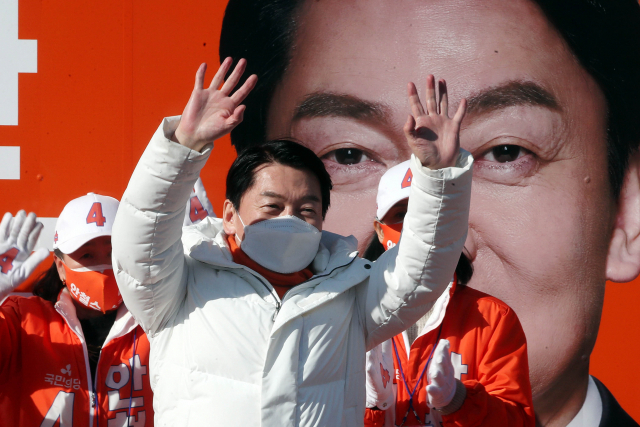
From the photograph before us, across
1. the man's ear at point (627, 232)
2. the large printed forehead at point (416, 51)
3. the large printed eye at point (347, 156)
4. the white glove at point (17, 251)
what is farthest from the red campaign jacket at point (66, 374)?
the man's ear at point (627, 232)

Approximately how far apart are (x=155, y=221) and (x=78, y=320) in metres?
1.01

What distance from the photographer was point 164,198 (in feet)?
4.25

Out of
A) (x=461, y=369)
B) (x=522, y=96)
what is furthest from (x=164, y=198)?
(x=522, y=96)

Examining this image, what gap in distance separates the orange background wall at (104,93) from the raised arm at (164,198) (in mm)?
1519

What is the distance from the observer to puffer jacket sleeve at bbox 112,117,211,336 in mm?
1290

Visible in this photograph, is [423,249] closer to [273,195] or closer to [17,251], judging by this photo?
[273,195]

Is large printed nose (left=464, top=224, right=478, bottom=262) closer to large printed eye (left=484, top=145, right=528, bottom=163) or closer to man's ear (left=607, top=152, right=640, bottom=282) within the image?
large printed eye (left=484, top=145, right=528, bottom=163)

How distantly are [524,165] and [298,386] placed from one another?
67.6 inches

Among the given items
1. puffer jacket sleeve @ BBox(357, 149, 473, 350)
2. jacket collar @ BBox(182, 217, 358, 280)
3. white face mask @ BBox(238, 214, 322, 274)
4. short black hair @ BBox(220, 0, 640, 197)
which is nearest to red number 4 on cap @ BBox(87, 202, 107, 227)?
jacket collar @ BBox(182, 217, 358, 280)

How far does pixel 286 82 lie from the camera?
287 cm

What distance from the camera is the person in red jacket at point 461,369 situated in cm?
172

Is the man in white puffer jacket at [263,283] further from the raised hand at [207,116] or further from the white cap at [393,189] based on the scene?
the white cap at [393,189]

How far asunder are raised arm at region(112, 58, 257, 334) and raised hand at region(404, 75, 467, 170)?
385 mm

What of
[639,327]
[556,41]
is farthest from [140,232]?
[639,327]
